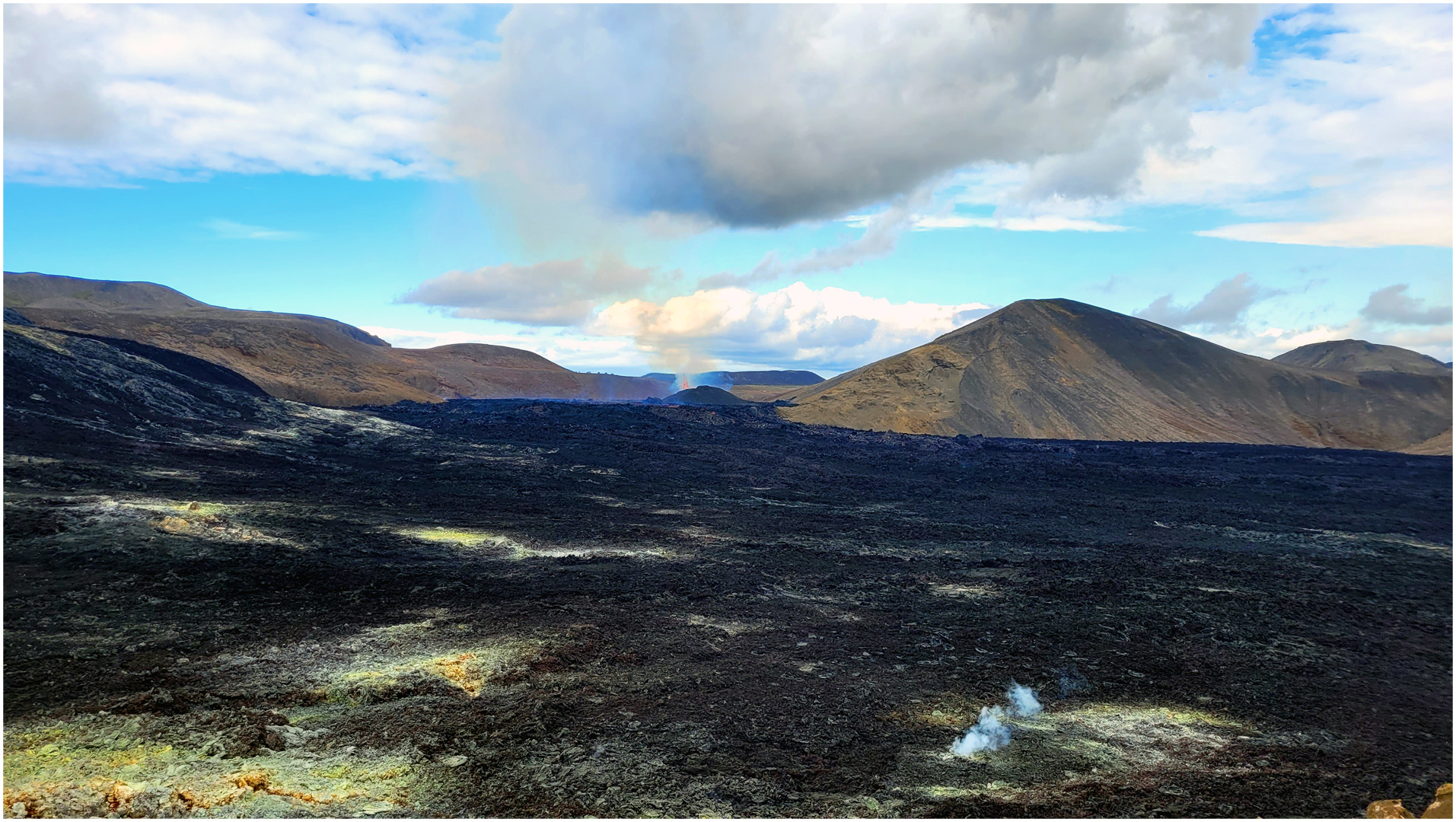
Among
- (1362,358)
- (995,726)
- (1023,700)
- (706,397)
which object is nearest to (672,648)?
(995,726)

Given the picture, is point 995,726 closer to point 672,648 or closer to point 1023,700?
point 1023,700

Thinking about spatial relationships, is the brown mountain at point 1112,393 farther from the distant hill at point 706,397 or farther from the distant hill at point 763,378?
the distant hill at point 763,378

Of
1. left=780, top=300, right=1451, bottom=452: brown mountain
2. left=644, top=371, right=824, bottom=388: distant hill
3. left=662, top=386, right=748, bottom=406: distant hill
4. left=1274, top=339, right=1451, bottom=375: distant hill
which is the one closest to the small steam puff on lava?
left=780, top=300, right=1451, bottom=452: brown mountain

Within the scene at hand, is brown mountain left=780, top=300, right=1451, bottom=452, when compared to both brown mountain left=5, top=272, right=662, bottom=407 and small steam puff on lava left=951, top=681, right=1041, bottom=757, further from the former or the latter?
small steam puff on lava left=951, top=681, right=1041, bottom=757

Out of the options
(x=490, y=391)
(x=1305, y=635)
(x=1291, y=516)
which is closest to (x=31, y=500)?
(x=1305, y=635)

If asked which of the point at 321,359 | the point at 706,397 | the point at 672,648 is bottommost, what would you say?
the point at 672,648

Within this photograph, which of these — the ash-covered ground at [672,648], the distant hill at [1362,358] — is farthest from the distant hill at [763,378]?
the ash-covered ground at [672,648]
